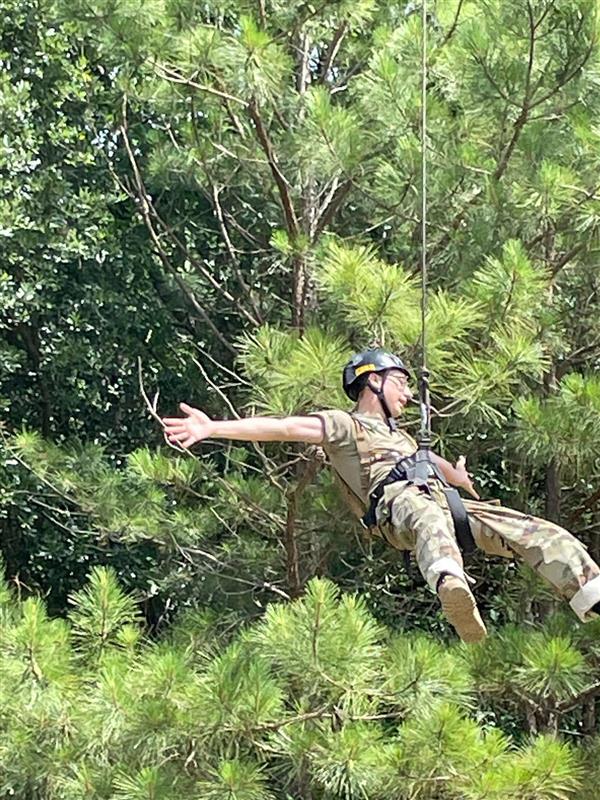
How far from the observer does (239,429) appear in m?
3.30

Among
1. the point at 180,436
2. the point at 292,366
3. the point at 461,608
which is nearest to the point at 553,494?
the point at 292,366

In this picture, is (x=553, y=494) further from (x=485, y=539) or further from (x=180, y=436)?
(x=180, y=436)

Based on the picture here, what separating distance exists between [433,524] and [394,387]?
21.4 inches

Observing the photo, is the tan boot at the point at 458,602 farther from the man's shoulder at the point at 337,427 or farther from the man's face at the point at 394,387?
the man's face at the point at 394,387

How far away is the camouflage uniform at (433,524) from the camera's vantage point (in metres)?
3.35

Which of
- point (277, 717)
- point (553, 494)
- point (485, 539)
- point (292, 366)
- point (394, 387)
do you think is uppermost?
point (394, 387)

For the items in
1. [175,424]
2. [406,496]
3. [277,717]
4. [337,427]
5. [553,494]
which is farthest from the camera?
[553,494]

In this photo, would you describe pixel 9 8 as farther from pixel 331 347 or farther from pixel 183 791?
pixel 183 791

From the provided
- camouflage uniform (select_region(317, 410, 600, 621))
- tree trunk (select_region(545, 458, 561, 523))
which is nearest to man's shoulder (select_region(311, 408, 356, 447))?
camouflage uniform (select_region(317, 410, 600, 621))

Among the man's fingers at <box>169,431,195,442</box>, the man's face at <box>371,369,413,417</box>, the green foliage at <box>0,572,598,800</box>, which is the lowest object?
the green foliage at <box>0,572,598,800</box>

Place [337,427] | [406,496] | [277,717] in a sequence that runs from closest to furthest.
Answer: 1. [406,496]
2. [337,427]
3. [277,717]

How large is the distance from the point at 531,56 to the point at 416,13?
0.90 metres

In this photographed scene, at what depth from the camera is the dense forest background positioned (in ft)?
13.8

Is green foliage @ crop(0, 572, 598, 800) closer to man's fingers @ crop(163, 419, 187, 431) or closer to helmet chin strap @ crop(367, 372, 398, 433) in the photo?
helmet chin strap @ crop(367, 372, 398, 433)
